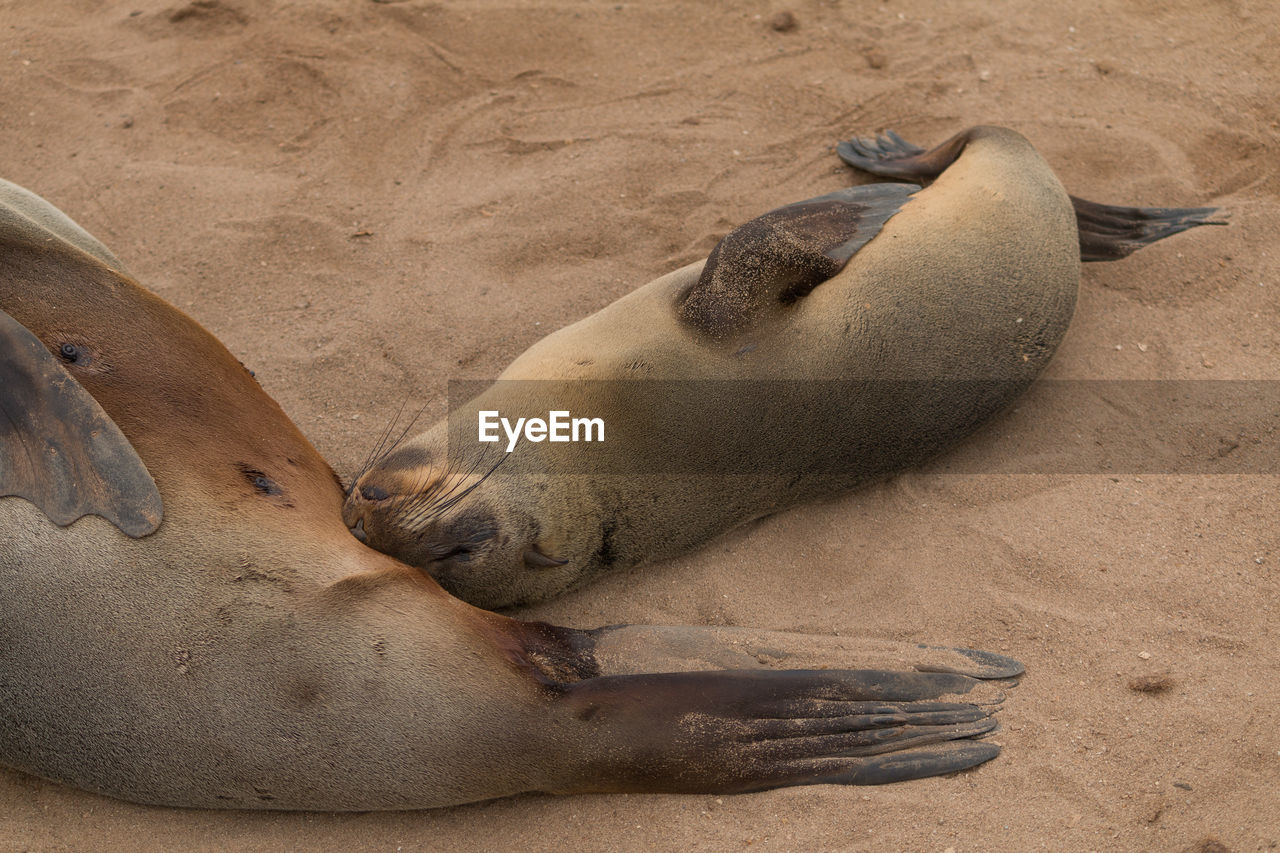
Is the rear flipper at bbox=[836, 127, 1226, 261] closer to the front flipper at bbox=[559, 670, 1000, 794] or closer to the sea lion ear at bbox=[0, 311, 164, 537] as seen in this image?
the front flipper at bbox=[559, 670, 1000, 794]

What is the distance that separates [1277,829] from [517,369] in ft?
8.41

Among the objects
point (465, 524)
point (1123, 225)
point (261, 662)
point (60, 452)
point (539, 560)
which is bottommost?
point (539, 560)

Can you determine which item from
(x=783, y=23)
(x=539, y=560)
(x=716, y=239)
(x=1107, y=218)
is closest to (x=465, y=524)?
(x=539, y=560)

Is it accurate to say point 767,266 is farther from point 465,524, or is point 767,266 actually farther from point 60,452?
point 60,452

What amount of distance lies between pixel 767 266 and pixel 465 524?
1364 mm

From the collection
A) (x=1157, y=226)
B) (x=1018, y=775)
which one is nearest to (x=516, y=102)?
(x=1157, y=226)

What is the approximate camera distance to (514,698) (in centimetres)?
270

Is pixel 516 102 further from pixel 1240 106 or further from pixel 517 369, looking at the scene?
pixel 1240 106

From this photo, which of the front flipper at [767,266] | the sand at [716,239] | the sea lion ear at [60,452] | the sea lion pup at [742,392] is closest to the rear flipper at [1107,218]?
the sand at [716,239]

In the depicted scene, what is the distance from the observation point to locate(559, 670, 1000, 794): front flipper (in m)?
2.70

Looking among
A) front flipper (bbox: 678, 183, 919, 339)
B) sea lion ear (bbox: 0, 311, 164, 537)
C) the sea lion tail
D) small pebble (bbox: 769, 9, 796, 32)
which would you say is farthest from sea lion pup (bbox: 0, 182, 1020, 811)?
small pebble (bbox: 769, 9, 796, 32)

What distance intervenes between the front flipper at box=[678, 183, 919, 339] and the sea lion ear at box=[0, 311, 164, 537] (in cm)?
186

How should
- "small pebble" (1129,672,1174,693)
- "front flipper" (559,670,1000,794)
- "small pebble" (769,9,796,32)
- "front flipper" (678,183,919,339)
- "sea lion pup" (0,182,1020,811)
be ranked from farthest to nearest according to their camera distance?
1. "small pebble" (769,9,796,32)
2. "front flipper" (678,183,919,339)
3. "small pebble" (1129,672,1174,693)
4. "front flipper" (559,670,1000,794)
5. "sea lion pup" (0,182,1020,811)

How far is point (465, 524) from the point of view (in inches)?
128
